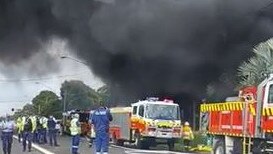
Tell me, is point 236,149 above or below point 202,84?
below

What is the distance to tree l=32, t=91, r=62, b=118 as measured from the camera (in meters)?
82.1

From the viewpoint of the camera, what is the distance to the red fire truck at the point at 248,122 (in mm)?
12836

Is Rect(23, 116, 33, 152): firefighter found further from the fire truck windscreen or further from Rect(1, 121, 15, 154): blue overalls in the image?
the fire truck windscreen

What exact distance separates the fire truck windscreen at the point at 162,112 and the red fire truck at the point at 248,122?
8798 millimetres

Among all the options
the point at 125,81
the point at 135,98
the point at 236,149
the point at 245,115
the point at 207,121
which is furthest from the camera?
the point at 135,98

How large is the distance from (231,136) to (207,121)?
2.05 m

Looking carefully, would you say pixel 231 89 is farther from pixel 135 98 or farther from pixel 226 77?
pixel 135 98

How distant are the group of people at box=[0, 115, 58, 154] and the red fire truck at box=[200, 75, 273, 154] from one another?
5.64 metres

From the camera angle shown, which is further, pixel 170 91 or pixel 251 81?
pixel 170 91

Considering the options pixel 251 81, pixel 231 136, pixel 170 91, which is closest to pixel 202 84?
pixel 170 91

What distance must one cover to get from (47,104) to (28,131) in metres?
66.2

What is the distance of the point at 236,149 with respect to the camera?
14.6m

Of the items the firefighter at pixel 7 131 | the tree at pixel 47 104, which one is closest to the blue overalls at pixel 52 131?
the firefighter at pixel 7 131

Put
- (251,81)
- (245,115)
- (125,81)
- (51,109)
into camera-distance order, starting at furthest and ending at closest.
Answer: (51,109) < (125,81) < (251,81) < (245,115)
